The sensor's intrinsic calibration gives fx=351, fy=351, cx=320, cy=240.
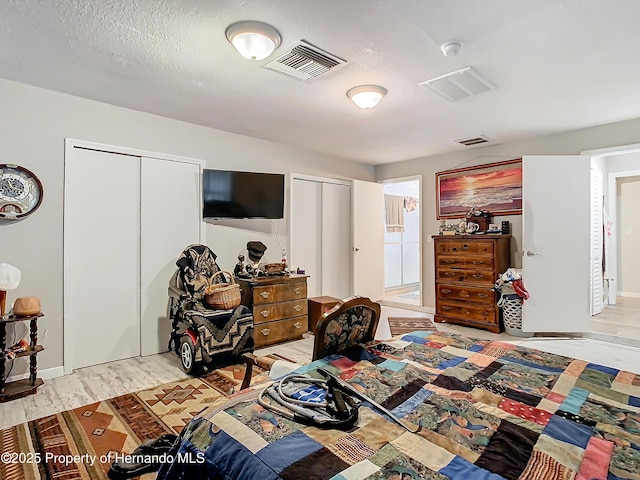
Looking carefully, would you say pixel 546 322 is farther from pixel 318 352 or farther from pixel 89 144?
pixel 89 144

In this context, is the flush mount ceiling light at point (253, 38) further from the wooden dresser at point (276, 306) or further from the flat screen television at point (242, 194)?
the wooden dresser at point (276, 306)

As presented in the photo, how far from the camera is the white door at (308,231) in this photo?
511 cm

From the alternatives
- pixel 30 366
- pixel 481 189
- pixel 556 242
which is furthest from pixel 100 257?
pixel 556 242

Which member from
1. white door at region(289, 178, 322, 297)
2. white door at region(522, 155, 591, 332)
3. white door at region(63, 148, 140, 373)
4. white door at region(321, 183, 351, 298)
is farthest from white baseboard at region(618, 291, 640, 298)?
white door at region(63, 148, 140, 373)

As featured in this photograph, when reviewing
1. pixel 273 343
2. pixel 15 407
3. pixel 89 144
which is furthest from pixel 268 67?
pixel 15 407

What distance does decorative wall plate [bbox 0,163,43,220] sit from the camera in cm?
285

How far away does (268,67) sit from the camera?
8.56 ft

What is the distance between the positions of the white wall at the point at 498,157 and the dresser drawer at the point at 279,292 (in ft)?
8.28

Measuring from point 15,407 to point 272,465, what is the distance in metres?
2.68

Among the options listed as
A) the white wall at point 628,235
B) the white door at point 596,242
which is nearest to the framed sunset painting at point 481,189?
the white door at point 596,242

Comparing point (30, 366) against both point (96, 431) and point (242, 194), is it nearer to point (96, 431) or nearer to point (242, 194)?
point (96, 431)

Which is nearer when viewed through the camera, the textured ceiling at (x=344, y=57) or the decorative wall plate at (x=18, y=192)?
the textured ceiling at (x=344, y=57)

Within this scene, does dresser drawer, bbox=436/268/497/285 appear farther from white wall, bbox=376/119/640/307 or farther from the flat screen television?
the flat screen television

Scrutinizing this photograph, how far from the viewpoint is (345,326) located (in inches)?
69.8
